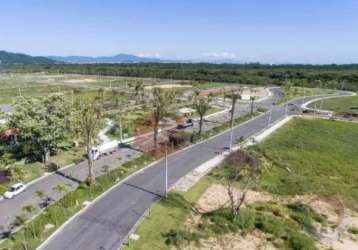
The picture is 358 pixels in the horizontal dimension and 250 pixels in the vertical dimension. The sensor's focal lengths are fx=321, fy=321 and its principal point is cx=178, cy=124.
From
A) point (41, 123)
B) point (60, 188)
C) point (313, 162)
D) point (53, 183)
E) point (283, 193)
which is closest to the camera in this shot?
point (60, 188)

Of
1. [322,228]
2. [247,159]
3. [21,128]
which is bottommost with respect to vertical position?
[322,228]

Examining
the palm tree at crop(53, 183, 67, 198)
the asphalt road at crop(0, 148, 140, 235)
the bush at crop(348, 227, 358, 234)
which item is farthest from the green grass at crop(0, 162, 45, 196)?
the bush at crop(348, 227, 358, 234)

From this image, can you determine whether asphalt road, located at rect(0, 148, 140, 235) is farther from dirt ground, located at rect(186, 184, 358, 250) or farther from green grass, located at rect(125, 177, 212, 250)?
dirt ground, located at rect(186, 184, 358, 250)

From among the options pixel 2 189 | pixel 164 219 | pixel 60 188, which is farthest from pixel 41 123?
pixel 164 219

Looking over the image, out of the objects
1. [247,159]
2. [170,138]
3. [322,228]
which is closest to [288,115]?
[170,138]

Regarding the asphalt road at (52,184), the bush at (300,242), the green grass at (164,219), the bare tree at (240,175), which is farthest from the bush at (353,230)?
the asphalt road at (52,184)

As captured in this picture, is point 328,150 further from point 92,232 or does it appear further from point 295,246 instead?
point 92,232

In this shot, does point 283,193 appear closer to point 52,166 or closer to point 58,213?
point 58,213

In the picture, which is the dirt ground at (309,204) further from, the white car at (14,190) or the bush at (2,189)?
the bush at (2,189)
